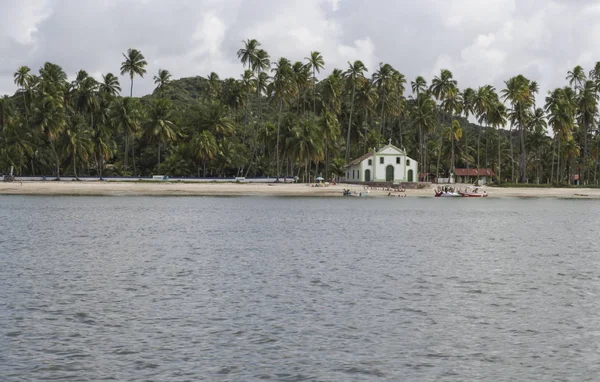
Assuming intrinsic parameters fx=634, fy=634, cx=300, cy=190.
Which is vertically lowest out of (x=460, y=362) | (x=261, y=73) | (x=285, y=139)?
(x=460, y=362)

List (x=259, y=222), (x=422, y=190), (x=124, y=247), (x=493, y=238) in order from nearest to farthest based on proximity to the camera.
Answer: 1. (x=124, y=247)
2. (x=493, y=238)
3. (x=259, y=222)
4. (x=422, y=190)

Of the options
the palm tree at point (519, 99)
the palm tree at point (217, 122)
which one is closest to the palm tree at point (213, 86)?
the palm tree at point (217, 122)

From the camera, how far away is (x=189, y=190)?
3465 inches

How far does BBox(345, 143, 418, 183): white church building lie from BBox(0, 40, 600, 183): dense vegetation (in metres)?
7.57

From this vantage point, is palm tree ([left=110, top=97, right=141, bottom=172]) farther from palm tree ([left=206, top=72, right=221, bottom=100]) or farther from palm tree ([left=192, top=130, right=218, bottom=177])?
palm tree ([left=206, top=72, right=221, bottom=100])

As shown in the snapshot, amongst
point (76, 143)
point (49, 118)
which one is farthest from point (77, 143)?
point (49, 118)

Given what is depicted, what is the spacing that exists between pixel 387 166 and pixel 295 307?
289 ft

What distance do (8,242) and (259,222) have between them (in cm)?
1951

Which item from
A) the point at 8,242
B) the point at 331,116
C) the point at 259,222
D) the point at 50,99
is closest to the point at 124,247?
the point at 8,242

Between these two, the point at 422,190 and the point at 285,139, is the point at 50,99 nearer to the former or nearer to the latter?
the point at 285,139

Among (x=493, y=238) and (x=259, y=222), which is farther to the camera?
(x=259, y=222)

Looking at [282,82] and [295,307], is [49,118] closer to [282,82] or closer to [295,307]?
[282,82]

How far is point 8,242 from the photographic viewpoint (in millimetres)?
33469

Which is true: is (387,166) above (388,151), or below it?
below
